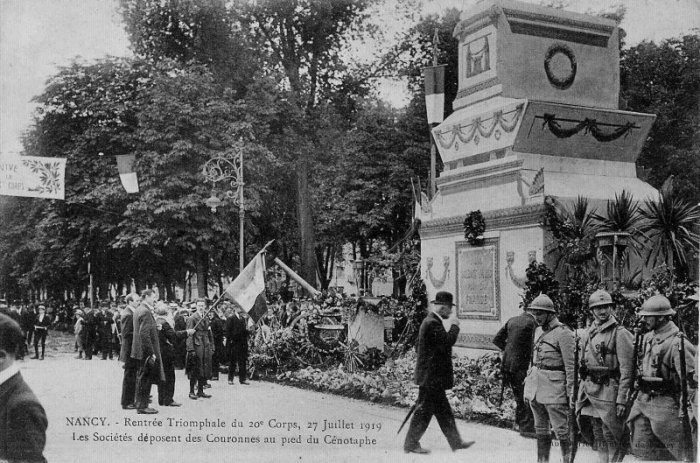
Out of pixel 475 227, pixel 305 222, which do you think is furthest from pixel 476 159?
pixel 305 222

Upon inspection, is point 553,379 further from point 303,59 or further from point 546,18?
point 303,59

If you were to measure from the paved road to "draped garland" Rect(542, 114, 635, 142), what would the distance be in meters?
5.47

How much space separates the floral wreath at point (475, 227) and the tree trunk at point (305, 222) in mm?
14920

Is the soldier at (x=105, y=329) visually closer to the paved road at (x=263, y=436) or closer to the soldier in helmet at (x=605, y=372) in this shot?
the paved road at (x=263, y=436)

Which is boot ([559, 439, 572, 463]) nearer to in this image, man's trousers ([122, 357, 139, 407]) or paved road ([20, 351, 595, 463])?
paved road ([20, 351, 595, 463])

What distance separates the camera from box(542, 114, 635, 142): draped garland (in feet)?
43.2

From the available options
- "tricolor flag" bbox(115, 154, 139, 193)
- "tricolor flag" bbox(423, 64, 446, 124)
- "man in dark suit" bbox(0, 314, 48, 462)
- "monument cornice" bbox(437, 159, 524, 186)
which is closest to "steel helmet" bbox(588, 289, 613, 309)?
"man in dark suit" bbox(0, 314, 48, 462)

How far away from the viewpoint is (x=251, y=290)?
588 inches

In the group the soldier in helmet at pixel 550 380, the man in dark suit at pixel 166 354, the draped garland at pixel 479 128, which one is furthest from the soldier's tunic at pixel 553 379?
the man in dark suit at pixel 166 354

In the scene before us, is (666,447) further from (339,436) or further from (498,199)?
(498,199)

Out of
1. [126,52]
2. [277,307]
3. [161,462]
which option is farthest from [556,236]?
[126,52]

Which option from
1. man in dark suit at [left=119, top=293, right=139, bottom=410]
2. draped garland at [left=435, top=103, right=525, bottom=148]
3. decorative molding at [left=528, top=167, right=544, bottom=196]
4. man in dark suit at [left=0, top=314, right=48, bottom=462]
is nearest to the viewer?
man in dark suit at [left=0, top=314, right=48, bottom=462]

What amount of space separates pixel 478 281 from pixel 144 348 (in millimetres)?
5743

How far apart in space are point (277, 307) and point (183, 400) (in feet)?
15.8
